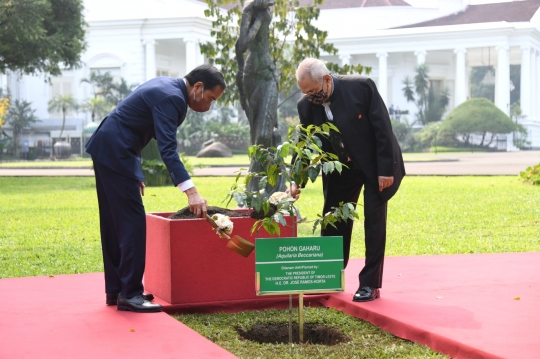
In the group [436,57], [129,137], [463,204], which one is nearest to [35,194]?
[463,204]

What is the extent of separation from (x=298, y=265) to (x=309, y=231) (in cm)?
569

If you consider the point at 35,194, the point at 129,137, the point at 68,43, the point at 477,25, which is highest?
the point at 477,25

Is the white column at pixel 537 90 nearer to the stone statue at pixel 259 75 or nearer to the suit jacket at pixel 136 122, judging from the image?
the stone statue at pixel 259 75

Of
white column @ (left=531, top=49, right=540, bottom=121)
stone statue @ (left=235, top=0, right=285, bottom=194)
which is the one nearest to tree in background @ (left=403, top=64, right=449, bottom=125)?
white column @ (left=531, top=49, right=540, bottom=121)

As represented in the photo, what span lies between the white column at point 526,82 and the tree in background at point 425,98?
6.58 m

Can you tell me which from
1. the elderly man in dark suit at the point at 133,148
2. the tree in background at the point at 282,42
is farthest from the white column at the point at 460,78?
the elderly man in dark suit at the point at 133,148

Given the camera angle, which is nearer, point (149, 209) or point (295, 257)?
point (295, 257)

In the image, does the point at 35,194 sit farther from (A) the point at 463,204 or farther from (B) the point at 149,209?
→ (A) the point at 463,204

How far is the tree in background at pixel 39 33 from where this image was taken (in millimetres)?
23484

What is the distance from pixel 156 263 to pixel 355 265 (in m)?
1.88

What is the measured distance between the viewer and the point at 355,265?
22.1ft

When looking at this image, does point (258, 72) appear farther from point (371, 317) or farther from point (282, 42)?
point (371, 317)

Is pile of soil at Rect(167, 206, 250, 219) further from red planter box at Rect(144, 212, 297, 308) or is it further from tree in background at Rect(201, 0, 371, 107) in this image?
tree in background at Rect(201, 0, 371, 107)

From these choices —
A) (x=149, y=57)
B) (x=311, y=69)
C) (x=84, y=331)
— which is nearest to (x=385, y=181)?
(x=311, y=69)
